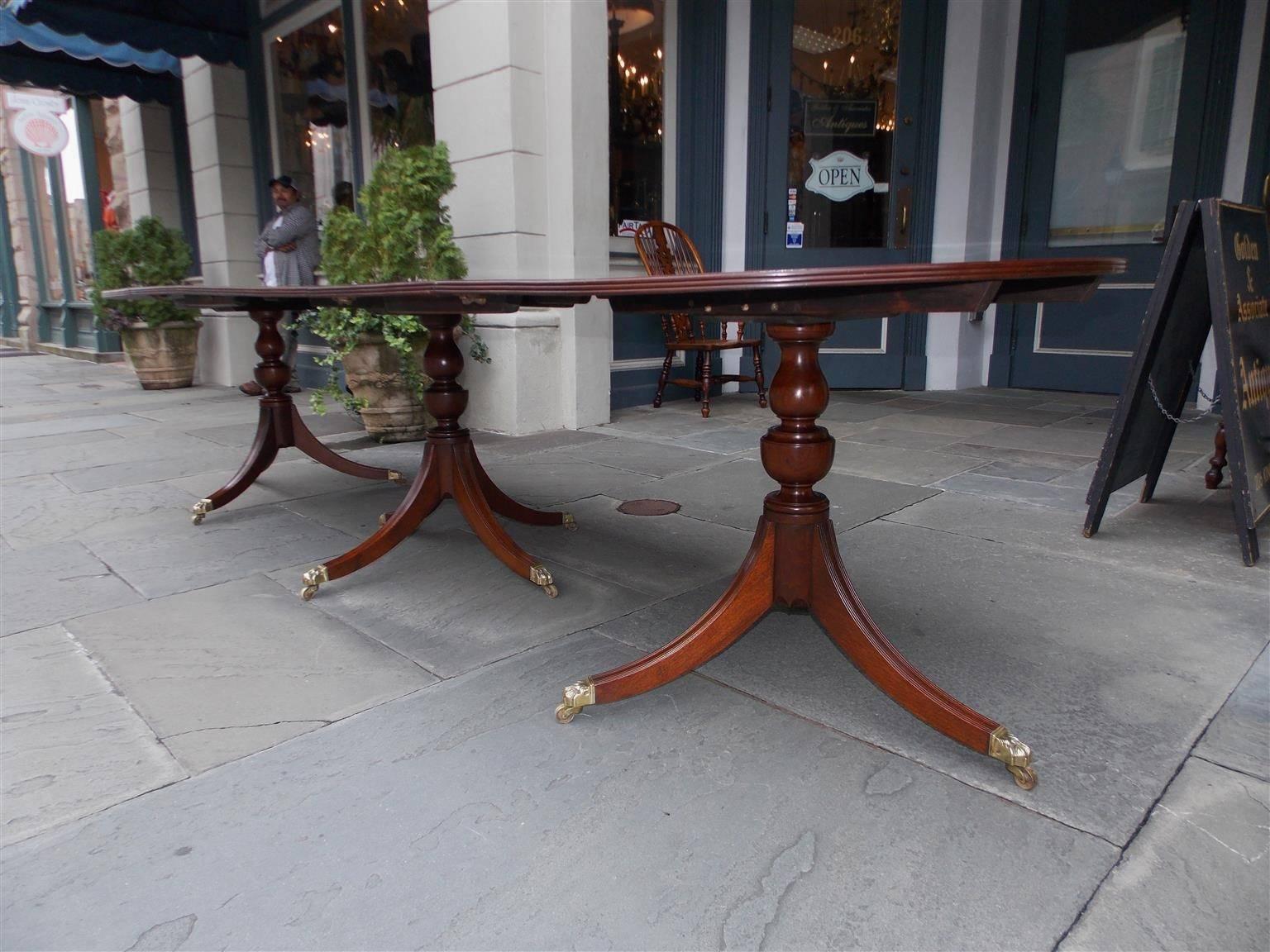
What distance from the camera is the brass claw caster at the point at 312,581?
2.20 metres

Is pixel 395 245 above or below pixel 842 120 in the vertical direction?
below

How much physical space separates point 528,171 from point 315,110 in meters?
3.64

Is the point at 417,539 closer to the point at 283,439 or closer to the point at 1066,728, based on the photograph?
the point at 283,439

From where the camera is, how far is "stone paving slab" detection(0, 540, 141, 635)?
6.99 ft

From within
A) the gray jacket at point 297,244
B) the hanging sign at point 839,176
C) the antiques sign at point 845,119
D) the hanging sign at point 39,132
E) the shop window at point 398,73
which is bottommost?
the gray jacket at point 297,244

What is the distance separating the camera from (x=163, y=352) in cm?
739

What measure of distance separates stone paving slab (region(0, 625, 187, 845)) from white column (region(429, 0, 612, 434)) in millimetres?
3026

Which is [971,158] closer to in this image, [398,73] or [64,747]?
[398,73]

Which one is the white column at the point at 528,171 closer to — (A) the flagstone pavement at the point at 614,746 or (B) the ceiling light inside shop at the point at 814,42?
(B) the ceiling light inside shop at the point at 814,42

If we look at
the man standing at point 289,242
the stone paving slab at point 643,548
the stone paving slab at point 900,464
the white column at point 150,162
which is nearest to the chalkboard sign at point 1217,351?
the stone paving slab at point 900,464

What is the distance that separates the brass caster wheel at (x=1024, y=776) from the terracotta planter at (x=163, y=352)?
305 inches

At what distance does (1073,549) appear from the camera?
8.54 ft

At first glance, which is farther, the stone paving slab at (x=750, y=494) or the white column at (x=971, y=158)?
the white column at (x=971, y=158)

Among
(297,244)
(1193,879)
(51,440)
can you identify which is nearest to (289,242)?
(297,244)
